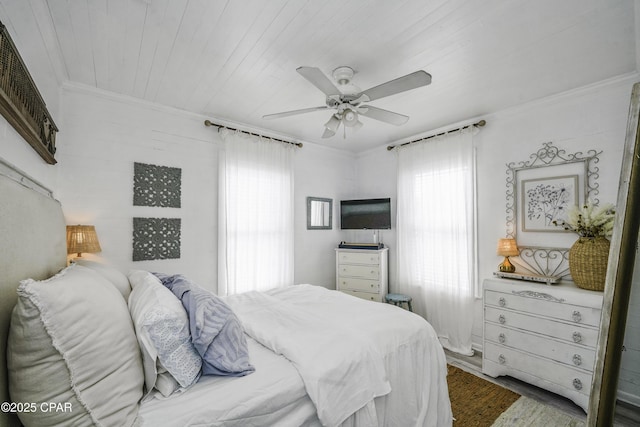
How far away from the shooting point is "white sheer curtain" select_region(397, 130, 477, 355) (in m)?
3.26

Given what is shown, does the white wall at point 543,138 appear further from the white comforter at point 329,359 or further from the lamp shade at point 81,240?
the lamp shade at point 81,240

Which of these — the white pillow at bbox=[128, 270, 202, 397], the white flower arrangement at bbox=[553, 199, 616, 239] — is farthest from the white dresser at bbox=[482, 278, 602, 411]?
the white pillow at bbox=[128, 270, 202, 397]

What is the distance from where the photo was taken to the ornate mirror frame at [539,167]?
2543mm

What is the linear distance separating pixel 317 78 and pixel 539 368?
113 inches

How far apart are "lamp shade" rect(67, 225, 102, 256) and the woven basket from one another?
3949 mm

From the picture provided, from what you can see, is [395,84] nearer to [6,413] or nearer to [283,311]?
[283,311]

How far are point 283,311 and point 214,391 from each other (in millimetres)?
865

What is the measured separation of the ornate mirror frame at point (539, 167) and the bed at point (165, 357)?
1685 millimetres

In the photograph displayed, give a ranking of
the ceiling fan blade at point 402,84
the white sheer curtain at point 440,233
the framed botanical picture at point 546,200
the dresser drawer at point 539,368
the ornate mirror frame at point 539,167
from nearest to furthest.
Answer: the ceiling fan blade at point 402,84, the dresser drawer at point 539,368, the ornate mirror frame at point 539,167, the framed botanical picture at point 546,200, the white sheer curtain at point 440,233

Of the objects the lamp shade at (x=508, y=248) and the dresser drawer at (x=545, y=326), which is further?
the lamp shade at (x=508, y=248)

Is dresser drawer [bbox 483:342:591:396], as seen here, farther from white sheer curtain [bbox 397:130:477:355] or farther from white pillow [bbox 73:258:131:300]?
white pillow [bbox 73:258:131:300]

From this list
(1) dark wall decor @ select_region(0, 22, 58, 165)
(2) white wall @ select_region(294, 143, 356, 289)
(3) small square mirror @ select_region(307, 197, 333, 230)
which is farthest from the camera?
(3) small square mirror @ select_region(307, 197, 333, 230)

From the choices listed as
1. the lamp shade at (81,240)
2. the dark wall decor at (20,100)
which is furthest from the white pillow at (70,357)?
the lamp shade at (81,240)

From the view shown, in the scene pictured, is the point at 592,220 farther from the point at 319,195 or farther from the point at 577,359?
the point at 319,195
